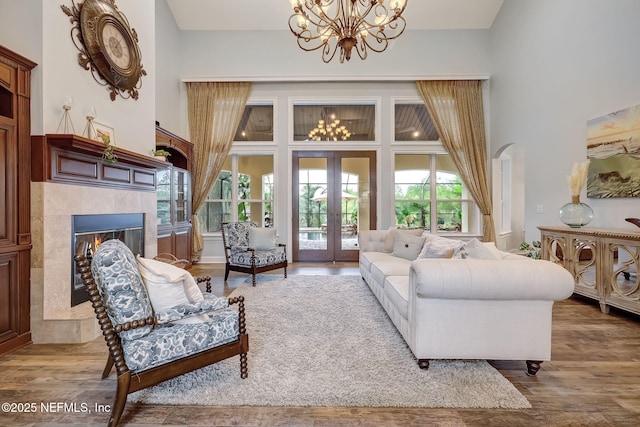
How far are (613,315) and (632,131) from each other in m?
2.06

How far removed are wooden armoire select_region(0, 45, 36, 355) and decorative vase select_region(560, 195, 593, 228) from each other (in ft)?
19.1

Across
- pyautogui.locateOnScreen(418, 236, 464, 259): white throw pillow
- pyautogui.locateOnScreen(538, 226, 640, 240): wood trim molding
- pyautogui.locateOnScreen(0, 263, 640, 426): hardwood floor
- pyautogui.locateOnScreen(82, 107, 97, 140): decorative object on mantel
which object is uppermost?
pyautogui.locateOnScreen(82, 107, 97, 140): decorative object on mantel

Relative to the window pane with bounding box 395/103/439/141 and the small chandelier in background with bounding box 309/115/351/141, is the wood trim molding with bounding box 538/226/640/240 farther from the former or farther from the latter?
the small chandelier in background with bounding box 309/115/351/141

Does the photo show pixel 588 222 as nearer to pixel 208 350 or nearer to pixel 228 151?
pixel 208 350

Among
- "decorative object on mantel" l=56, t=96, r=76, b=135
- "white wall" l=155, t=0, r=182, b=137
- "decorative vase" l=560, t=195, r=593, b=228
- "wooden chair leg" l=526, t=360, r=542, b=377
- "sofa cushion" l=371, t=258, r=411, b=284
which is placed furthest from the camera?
"white wall" l=155, t=0, r=182, b=137

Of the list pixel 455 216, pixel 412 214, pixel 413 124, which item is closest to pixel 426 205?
pixel 412 214

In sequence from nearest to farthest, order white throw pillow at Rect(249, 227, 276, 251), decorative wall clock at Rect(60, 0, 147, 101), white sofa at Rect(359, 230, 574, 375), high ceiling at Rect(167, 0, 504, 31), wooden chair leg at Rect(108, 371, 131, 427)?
wooden chair leg at Rect(108, 371, 131, 427)
white sofa at Rect(359, 230, 574, 375)
decorative wall clock at Rect(60, 0, 147, 101)
white throw pillow at Rect(249, 227, 276, 251)
high ceiling at Rect(167, 0, 504, 31)

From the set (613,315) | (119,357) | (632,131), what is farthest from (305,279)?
(632,131)

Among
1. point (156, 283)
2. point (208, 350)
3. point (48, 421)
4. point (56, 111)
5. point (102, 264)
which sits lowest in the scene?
point (48, 421)

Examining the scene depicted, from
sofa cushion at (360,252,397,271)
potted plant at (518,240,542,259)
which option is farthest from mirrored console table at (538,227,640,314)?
sofa cushion at (360,252,397,271)

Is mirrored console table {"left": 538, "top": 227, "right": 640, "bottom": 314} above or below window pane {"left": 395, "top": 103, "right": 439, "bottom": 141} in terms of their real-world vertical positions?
below

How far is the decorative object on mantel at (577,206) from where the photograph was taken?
153 inches

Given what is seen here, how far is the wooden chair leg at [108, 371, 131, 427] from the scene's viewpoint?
166 centimetres

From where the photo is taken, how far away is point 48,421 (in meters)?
1.77
